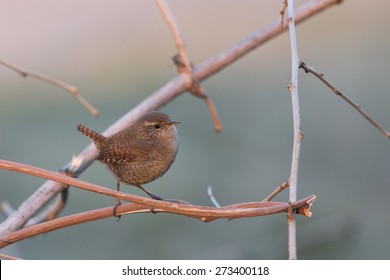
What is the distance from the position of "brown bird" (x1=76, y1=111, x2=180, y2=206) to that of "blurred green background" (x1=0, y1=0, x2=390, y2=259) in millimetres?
896

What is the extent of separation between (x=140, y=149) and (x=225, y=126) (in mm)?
2803

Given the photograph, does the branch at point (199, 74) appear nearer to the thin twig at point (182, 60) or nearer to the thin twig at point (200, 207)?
the thin twig at point (182, 60)

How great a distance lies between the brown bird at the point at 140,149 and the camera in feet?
9.50

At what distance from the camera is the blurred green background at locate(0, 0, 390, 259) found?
4.67 m

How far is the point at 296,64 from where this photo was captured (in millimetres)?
1729

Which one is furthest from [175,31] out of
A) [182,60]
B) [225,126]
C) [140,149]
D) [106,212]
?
[225,126]

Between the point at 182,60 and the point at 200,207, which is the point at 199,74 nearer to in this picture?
the point at 182,60

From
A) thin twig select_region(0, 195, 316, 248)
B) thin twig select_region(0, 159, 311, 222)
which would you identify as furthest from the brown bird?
thin twig select_region(0, 159, 311, 222)

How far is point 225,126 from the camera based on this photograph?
584 centimetres

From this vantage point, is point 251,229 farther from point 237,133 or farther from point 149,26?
point 149,26

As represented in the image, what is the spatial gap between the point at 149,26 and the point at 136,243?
3333mm

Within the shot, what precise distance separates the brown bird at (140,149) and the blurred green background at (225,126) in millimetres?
896

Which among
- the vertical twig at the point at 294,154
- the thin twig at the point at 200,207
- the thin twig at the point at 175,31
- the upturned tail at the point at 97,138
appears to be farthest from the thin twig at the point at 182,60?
the thin twig at the point at 200,207
